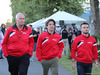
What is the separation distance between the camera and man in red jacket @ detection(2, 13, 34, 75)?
620cm

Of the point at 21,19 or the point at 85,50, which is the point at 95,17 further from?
the point at 21,19

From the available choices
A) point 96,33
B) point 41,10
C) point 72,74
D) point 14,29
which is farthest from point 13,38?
point 41,10

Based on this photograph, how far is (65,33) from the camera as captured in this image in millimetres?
16641

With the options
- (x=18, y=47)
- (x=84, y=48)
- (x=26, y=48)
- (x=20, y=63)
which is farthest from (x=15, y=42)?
(x=84, y=48)

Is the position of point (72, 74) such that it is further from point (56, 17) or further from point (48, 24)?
point (56, 17)

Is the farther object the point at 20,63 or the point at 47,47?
the point at 47,47

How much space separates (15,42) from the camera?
620 cm

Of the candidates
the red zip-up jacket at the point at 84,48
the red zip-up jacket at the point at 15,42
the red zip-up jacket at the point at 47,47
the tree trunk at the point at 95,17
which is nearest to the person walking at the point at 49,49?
the red zip-up jacket at the point at 47,47

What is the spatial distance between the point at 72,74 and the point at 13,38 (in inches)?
162

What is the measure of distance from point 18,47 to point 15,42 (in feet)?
0.45

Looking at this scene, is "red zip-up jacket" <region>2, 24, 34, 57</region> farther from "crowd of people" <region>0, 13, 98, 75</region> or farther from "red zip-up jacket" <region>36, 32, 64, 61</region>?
"red zip-up jacket" <region>36, 32, 64, 61</region>

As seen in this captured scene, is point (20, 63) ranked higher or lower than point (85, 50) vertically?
lower

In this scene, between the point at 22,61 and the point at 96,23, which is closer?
the point at 22,61

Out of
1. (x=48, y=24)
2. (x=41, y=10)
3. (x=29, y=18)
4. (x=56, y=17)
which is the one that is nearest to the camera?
(x=48, y=24)
